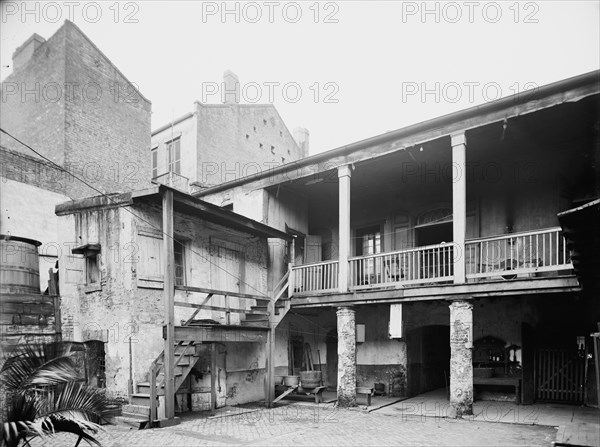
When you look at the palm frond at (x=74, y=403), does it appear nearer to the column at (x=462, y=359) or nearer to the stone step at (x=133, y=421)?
the stone step at (x=133, y=421)

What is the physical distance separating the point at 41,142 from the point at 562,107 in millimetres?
18658

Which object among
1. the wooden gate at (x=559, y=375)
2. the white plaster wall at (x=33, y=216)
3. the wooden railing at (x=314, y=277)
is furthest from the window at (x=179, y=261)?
the wooden gate at (x=559, y=375)

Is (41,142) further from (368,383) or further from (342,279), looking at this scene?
(368,383)

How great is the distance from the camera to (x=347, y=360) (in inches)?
529

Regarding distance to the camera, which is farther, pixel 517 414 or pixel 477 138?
pixel 477 138

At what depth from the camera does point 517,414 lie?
11.9 metres

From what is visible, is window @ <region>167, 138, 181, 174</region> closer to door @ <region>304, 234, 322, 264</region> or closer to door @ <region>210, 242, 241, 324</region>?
door @ <region>304, 234, 322, 264</region>

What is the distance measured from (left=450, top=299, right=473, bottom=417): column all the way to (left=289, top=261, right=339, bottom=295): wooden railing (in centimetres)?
405

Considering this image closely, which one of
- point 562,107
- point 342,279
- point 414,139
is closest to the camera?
point 562,107

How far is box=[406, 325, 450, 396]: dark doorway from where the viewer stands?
52.0ft

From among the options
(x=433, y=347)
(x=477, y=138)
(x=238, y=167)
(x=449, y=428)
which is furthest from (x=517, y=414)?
(x=238, y=167)

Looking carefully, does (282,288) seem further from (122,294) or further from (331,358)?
(122,294)

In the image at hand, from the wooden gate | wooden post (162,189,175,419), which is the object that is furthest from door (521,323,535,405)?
wooden post (162,189,175,419)

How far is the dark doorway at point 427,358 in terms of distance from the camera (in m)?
15.9
